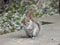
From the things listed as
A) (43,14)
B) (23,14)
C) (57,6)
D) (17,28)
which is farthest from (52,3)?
(17,28)

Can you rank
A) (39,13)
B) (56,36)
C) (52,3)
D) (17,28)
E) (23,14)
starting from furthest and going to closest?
1. (52,3)
2. (39,13)
3. (23,14)
4. (17,28)
5. (56,36)

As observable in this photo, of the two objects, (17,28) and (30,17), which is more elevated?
(30,17)

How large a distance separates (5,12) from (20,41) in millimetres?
3821

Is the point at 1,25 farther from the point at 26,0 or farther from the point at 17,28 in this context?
the point at 26,0

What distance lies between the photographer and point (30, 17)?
5.30 m

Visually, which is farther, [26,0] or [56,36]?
[26,0]

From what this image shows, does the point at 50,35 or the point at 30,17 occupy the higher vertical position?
the point at 30,17

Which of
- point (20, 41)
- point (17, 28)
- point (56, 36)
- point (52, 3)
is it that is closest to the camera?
point (20, 41)

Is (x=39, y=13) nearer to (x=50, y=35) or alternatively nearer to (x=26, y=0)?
(x=26, y=0)

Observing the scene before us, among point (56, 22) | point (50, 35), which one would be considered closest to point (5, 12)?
point (56, 22)

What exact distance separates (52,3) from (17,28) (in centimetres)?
322

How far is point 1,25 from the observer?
7.43 m

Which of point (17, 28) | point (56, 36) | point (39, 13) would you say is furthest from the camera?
point (39, 13)

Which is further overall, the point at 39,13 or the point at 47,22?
the point at 39,13
